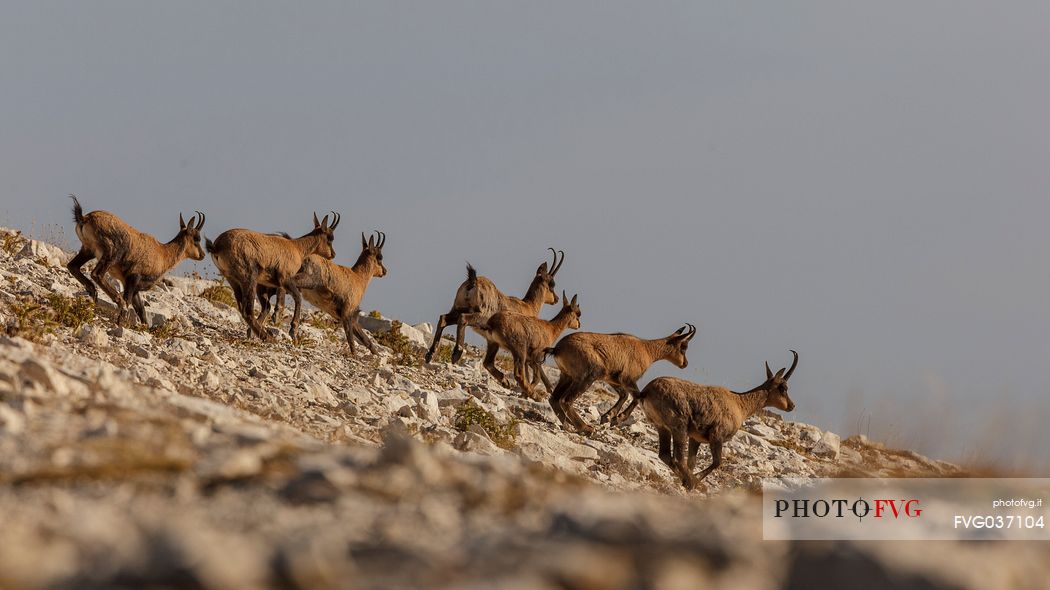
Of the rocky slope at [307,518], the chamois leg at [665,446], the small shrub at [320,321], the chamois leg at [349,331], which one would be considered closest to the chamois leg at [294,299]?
the chamois leg at [349,331]

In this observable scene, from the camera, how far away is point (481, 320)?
19391 millimetres

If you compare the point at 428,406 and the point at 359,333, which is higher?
the point at 359,333

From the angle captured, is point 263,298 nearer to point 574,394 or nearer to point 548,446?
point 574,394

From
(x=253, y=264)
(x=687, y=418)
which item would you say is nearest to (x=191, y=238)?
(x=253, y=264)

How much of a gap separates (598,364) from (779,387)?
264 centimetres

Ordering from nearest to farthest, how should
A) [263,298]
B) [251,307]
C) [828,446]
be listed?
[251,307] → [263,298] → [828,446]

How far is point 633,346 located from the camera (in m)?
16.9

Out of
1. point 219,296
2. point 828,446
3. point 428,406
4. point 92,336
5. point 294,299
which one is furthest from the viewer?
point 219,296

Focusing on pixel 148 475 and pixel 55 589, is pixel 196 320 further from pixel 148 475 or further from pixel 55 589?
pixel 55 589

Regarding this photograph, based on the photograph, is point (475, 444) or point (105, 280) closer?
point (475, 444)

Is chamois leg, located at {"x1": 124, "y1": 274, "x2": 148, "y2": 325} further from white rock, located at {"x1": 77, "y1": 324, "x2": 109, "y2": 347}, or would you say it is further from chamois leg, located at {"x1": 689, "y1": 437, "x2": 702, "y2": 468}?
chamois leg, located at {"x1": 689, "y1": 437, "x2": 702, "y2": 468}

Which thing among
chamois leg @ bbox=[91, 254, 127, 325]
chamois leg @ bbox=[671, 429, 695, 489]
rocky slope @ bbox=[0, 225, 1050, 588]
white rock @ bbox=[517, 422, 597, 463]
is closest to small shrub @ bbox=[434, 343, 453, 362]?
white rock @ bbox=[517, 422, 597, 463]

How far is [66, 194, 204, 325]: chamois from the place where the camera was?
15402 millimetres

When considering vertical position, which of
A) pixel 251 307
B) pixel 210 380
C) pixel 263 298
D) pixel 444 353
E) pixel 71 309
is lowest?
pixel 210 380
